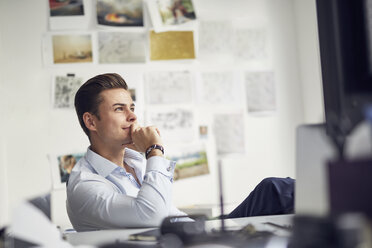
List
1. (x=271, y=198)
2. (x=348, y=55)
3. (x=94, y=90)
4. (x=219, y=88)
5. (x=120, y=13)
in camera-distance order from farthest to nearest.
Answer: (x=219, y=88), (x=120, y=13), (x=94, y=90), (x=271, y=198), (x=348, y=55)

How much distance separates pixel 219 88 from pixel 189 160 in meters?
0.43

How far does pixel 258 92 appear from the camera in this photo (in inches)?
94.4

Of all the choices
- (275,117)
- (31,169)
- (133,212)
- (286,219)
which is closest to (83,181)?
(133,212)

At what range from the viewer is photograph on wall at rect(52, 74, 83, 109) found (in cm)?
216

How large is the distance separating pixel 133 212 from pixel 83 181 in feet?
0.68

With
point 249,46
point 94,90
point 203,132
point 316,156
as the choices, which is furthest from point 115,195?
point 249,46

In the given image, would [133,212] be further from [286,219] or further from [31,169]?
[31,169]

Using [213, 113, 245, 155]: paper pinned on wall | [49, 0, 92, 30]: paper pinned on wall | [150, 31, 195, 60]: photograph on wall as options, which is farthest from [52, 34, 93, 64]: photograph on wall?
[213, 113, 245, 155]: paper pinned on wall

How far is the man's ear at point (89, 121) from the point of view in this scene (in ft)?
4.61

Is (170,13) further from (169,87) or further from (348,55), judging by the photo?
(348,55)

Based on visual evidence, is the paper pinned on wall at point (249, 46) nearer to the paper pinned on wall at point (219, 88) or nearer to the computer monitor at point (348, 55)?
the paper pinned on wall at point (219, 88)

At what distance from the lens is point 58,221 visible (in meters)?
2.12

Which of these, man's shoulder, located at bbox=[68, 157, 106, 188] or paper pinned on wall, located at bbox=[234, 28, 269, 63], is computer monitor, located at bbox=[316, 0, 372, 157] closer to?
man's shoulder, located at bbox=[68, 157, 106, 188]

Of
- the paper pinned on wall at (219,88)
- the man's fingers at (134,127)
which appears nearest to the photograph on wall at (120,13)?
the paper pinned on wall at (219,88)
